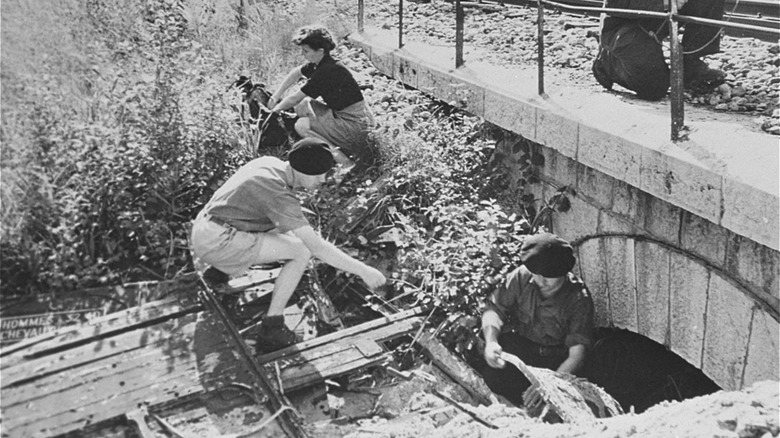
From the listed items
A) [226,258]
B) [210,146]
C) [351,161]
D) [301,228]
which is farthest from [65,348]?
[351,161]

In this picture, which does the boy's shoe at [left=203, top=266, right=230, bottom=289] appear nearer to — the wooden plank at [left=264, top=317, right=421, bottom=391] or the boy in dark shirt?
the wooden plank at [left=264, top=317, right=421, bottom=391]

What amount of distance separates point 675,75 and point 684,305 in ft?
4.85

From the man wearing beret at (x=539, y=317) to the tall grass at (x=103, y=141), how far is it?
2.34m

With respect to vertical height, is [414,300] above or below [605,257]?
below

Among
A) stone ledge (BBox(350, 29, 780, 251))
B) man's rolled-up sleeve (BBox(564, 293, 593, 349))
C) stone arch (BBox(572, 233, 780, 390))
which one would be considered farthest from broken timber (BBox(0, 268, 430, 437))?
stone ledge (BBox(350, 29, 780, 251))

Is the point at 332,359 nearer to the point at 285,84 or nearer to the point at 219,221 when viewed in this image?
the point at 219,221

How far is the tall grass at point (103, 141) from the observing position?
516 centimetres

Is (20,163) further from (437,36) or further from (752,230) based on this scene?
(437,36)

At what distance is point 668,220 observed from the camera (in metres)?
5.25

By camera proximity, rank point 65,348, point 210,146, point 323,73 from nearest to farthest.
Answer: point 65,348 → point 210,146 → point 323,73

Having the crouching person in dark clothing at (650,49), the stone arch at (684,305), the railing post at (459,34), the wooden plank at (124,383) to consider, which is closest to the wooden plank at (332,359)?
the wooden plank at (124,383)

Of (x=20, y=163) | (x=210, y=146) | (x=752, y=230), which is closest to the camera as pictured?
(x=752, y=230)

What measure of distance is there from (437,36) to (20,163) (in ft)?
18.7

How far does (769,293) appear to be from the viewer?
4543mm
